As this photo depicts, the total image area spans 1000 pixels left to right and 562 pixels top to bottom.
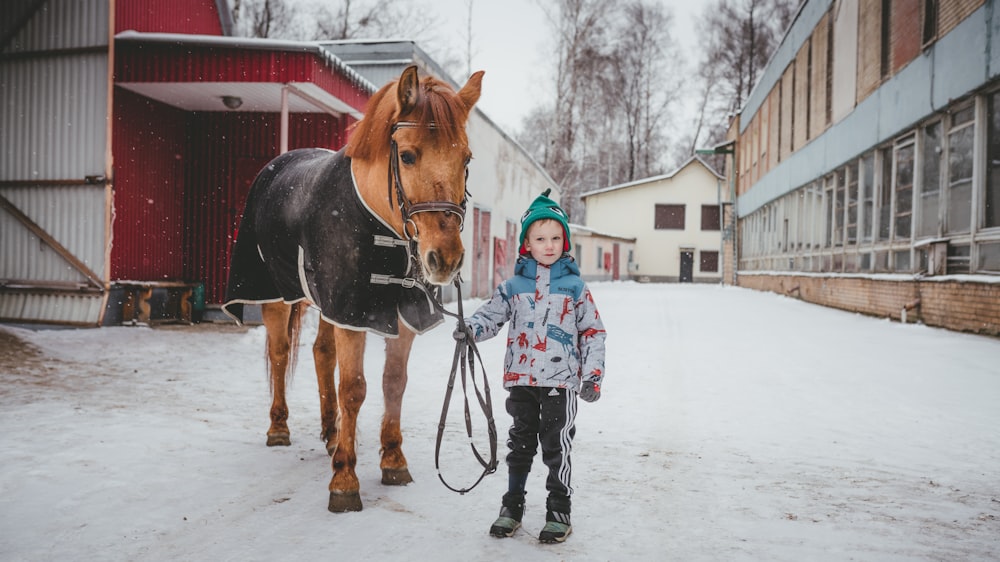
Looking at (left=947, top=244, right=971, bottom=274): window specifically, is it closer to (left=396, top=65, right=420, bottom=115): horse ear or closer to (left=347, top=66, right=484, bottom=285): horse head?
(left=347, top=66, right=484, bottom=285): horse head

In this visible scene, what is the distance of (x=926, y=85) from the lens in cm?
997

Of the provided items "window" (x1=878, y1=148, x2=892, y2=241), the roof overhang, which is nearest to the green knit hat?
the roof overhang

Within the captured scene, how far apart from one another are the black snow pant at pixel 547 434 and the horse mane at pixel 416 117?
111 centimetres

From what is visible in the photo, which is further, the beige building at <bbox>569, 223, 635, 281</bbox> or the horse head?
the beige building at <bbox>569, 223, 635, 281</bbox>

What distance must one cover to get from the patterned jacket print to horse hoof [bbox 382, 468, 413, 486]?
84 centimetres

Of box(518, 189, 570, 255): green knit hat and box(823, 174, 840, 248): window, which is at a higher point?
box(823, 174, 840, 248): window

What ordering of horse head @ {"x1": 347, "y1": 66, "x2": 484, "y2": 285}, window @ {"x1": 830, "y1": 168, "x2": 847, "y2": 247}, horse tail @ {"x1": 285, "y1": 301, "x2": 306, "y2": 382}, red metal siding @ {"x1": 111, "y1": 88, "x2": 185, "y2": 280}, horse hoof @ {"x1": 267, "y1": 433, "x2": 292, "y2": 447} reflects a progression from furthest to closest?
window @ {"x1": 830, "y1": 168, "x2": 847, "y2": 247} < red metal siding @ {"x1": 111, "y1": 88, "x2": 185, "y2": 280} < horse tail @ {"x1": 285, "y1": 301, "x2": 306, "y2": 382} < horse hoof @ {"x1": 267, "y1": 433, "x2": 292, "y2": 447} < horse head @ {"x1": 347, "y1": 66, "x2": 484, "y2": 285}

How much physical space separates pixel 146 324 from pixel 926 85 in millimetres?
11966

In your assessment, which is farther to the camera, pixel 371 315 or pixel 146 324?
pixel 146 324

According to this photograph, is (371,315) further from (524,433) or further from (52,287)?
(52,287)

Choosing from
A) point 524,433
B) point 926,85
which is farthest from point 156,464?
point 926,85

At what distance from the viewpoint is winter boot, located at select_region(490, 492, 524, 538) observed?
2.55m

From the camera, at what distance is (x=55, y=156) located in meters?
8.78

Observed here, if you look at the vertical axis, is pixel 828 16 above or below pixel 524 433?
above
